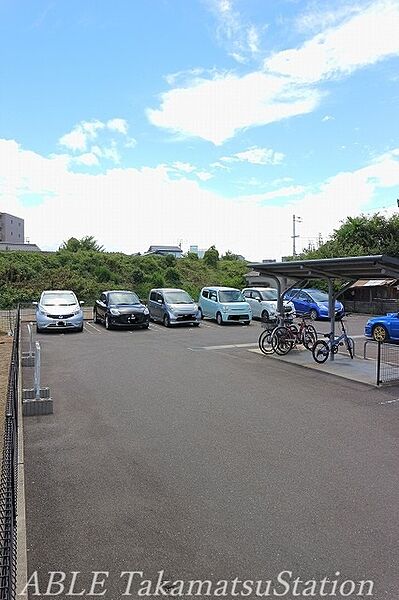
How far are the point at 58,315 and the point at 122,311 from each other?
2393mm

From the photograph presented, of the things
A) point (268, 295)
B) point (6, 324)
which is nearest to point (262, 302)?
point (268, 295)

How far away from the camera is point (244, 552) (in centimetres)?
345

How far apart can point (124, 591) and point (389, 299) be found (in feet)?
80.8

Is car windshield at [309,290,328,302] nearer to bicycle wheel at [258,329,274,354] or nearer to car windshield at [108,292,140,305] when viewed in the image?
car windshield at [108,292,140,305]

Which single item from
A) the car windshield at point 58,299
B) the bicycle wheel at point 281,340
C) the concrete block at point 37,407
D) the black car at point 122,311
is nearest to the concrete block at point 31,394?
the concrete block at point 37,407

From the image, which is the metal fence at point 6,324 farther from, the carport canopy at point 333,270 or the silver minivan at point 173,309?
the carport canopy at point 333,270

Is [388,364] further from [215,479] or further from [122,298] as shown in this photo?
[122,298]

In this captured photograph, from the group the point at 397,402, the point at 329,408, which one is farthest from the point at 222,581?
the point at 397,402

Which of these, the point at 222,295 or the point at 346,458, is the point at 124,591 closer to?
the point at 346,458

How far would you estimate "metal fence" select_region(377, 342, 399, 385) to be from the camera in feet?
A: 30.0

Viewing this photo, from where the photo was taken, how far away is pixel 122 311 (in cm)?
1825

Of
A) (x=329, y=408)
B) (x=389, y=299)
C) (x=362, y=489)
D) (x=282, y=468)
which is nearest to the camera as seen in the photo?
(x=362, y=489)

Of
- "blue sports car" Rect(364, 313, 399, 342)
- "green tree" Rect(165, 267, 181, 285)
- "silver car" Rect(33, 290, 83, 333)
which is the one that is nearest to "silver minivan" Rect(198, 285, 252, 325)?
"silver car" Rect(33, 290, 83, 333)

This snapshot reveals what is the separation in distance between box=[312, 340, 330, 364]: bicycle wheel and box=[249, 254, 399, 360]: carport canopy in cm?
21
